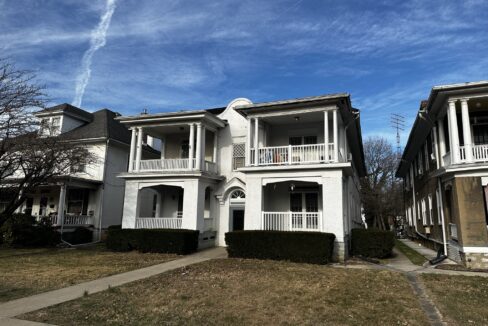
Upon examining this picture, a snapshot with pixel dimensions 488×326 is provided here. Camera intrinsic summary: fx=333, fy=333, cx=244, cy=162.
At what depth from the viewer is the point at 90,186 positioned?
22250 millimetres

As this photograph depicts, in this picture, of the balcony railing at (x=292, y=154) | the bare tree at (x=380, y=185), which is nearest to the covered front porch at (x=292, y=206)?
the balcony railing at (x=292, y=154)

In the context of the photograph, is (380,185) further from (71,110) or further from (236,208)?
(71,110)

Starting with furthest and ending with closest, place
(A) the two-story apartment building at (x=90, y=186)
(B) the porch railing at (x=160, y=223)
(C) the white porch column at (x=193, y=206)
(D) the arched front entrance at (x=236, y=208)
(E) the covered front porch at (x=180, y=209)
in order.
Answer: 1. (A) the two-story apartment building at (x=90, y=186)
2. (D) the arched front entrance at (x=236, y=208)
3. (B) the porch railing at (x=160, y=223)
4. (E) the covered front porch at (x=180, y=209)
5. (C) the white porch column at (x=193, y=206)

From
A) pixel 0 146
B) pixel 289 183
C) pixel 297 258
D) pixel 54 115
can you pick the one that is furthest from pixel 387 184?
pixel 0 146

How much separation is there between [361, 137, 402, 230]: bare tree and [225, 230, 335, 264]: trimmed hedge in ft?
102

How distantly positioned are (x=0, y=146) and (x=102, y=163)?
10214 mm

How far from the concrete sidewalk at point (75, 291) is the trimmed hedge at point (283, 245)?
1.93 meters

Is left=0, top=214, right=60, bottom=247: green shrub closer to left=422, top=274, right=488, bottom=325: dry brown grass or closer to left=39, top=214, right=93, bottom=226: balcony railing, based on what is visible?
left=39, top=214, right=93, bottom=226: balcony railing

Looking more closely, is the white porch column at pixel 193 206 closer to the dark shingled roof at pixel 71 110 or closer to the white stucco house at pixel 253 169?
the white stucco house at pixel 253 169

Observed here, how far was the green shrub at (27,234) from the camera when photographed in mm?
19453

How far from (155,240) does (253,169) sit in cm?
595

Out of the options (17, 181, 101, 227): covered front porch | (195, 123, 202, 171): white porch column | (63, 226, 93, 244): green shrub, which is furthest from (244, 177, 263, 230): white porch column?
(17, 181, 101, 227): covered front porch

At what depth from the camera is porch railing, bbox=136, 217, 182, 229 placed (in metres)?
18.0

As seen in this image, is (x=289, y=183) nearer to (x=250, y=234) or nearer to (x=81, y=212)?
(x=250, y=234)
